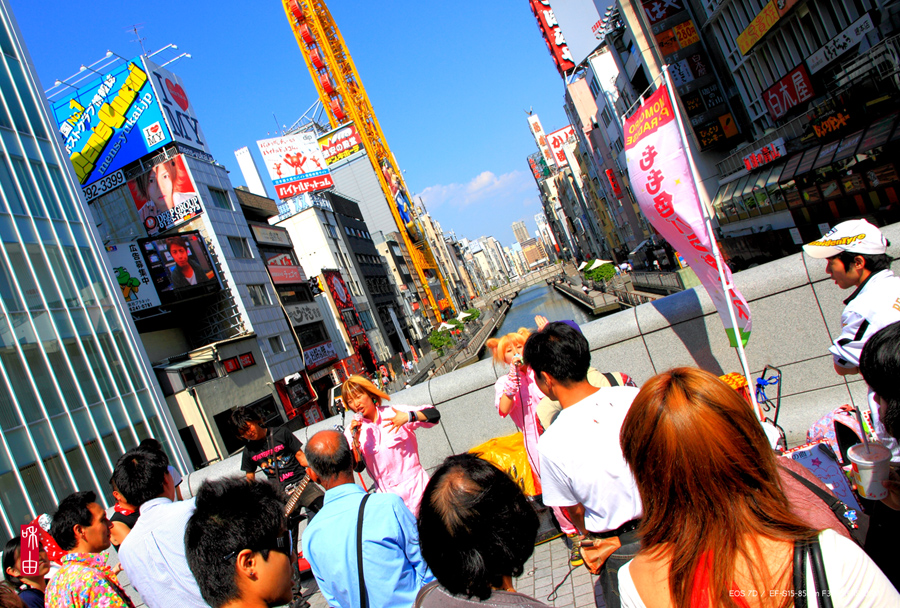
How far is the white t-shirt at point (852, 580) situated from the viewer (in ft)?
3.58

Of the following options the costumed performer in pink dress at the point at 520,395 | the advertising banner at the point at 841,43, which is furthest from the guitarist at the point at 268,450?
the advertising banner at the point at 841,43

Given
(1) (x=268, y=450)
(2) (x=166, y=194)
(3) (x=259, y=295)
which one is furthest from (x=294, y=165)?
(1) (x=268, y=450)

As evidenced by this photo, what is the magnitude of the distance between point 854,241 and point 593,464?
1.91 m

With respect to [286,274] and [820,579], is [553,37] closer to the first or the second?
[286,274]

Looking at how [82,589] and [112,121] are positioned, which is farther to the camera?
[112,121]

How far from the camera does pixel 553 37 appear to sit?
66.6 meters

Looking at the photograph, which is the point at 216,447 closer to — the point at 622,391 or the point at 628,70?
the point at 622,391

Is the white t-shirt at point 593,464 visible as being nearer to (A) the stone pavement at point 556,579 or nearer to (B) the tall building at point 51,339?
(A) the stone pavement at point 556,579

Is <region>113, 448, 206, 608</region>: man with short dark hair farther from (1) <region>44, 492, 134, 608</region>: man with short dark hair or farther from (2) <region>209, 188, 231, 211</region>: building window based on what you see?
(2) <region>209, 188, 231, 211</region>: building window

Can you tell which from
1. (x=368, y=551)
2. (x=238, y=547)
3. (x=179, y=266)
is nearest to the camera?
(x=238, y=547)

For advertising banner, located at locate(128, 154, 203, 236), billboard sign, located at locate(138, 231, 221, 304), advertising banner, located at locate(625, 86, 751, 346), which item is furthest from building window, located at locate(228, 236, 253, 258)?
advertising banner, located at locate(625, 86, 751, 346)

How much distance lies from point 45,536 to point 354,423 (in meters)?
2.11

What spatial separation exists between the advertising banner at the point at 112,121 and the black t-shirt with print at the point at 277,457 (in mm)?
31827

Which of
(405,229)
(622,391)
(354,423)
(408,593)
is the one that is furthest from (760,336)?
(405,229)
